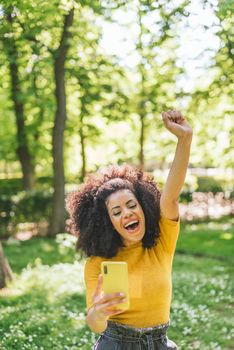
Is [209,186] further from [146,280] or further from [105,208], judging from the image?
→ [146,280]

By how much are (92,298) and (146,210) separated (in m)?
0.65

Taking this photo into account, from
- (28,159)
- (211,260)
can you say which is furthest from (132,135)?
(211,260)

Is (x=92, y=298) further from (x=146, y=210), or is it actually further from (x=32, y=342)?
(x=32, y=342)

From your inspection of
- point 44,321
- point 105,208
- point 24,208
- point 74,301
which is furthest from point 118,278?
point 24,208

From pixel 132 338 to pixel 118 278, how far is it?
1.62 feet

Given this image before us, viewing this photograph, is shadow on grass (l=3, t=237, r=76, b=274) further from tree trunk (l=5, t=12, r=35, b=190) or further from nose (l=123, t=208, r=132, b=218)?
nose (l=123, t=208, r=132, b=218)

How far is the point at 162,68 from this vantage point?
12961 mm

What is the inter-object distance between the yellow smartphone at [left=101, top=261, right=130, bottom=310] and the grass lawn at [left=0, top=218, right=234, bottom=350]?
124 inches

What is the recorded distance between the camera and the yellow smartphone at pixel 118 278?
2570 millimetres

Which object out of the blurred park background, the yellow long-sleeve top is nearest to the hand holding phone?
the yellow long-sleeve top

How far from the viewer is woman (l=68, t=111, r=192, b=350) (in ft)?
9.49

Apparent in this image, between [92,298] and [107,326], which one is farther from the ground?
[92,298]

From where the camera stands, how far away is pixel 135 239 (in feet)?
9.83

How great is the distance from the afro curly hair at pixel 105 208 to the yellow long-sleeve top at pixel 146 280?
6 cm
